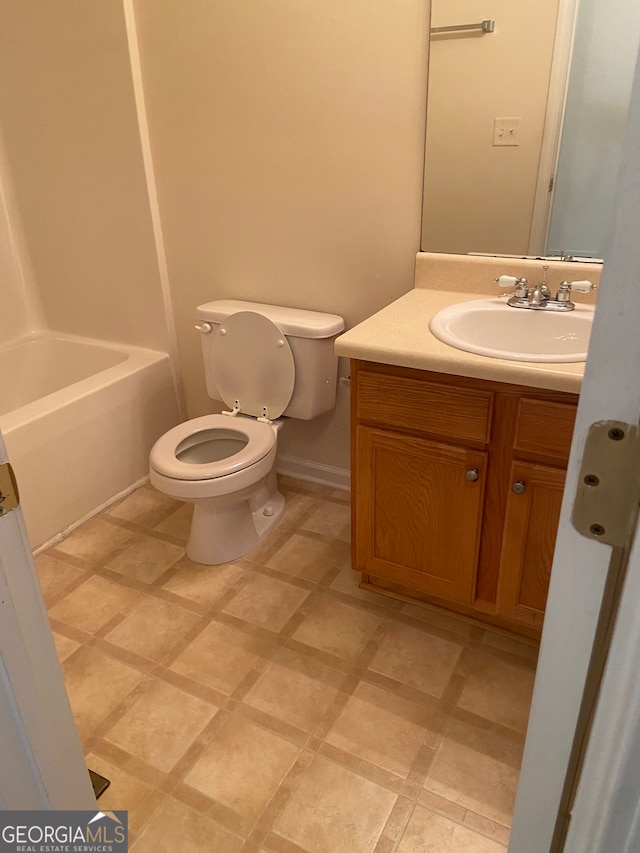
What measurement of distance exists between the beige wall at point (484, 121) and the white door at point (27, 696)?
1.53m

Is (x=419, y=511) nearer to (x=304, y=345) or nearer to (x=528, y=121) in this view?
(x=304, y=345)

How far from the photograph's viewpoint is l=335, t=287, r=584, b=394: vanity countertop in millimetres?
1312

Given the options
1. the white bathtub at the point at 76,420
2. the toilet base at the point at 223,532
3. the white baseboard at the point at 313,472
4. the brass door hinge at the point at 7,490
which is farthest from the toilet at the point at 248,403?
the brass door hinge at the point at 7,490

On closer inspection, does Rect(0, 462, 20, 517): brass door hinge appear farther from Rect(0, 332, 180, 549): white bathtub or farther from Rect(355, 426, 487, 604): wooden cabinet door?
Rect(0, 332, 180, 549): white bathtub

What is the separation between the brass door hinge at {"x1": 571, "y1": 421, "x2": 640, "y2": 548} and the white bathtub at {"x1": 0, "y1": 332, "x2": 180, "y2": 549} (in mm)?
1903

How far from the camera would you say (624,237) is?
40 cm

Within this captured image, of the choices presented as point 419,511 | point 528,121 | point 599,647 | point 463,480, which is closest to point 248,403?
point 419,511

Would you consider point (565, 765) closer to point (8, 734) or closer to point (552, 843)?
point (552, 843)

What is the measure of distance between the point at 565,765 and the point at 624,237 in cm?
49

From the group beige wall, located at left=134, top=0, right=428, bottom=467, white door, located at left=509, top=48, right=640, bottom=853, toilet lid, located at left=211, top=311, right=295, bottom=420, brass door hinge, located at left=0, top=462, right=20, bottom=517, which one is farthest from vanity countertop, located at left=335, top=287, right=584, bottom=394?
brass door hinge, located at left=0, top=462, right=20, bottom=517

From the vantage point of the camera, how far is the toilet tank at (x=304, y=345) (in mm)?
2078

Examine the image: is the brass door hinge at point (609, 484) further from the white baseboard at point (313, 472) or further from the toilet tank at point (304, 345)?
the white baseboard at point (313, 472)

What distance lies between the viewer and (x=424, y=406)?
1.53 m

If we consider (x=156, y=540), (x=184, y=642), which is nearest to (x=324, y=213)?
(x=156, y=540)
